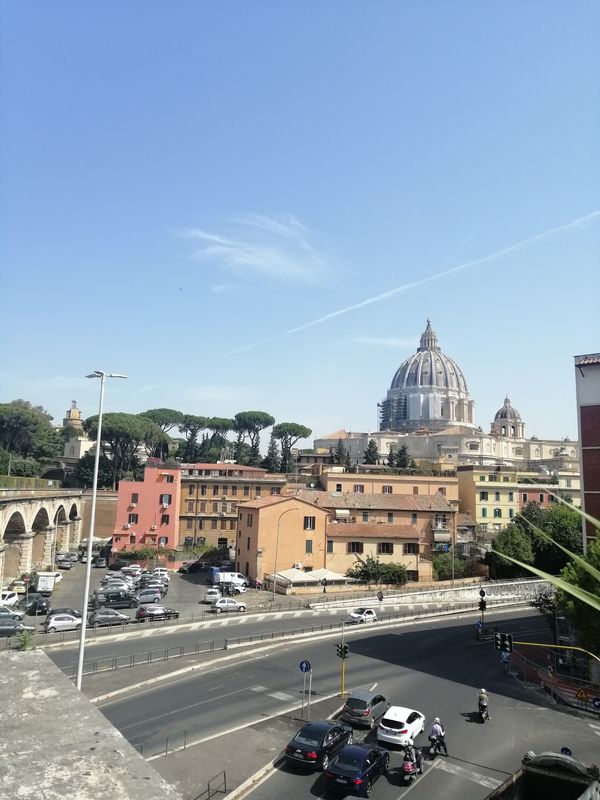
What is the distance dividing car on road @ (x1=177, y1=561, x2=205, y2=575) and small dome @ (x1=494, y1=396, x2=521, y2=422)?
119312mm

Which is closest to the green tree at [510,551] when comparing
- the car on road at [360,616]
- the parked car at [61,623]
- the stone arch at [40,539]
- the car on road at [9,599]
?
the car on road at [360,616]

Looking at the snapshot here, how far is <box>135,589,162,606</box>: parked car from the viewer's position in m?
42.6

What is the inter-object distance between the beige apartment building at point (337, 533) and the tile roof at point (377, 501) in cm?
10

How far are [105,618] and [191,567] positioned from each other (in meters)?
24.3

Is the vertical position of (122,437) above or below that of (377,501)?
above

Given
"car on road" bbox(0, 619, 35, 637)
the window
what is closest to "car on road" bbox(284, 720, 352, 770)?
"car on road" bbox(0, 619, 35, 637)

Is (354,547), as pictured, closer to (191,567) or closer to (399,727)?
(191,567)

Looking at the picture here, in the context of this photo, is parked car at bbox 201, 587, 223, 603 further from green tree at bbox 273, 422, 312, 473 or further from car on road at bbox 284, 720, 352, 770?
green tree at bbox 273, 422, 312, 473

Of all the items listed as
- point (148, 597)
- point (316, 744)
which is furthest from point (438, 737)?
point (148, 597)

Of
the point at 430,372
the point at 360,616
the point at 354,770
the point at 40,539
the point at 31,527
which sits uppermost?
the point at 430,372

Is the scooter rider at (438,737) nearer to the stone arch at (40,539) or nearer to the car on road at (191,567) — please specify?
the car on road at (191,567)

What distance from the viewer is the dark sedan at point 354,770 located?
16.1 metres

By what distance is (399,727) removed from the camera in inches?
771

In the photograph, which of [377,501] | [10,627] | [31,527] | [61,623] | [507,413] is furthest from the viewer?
[507,413]
